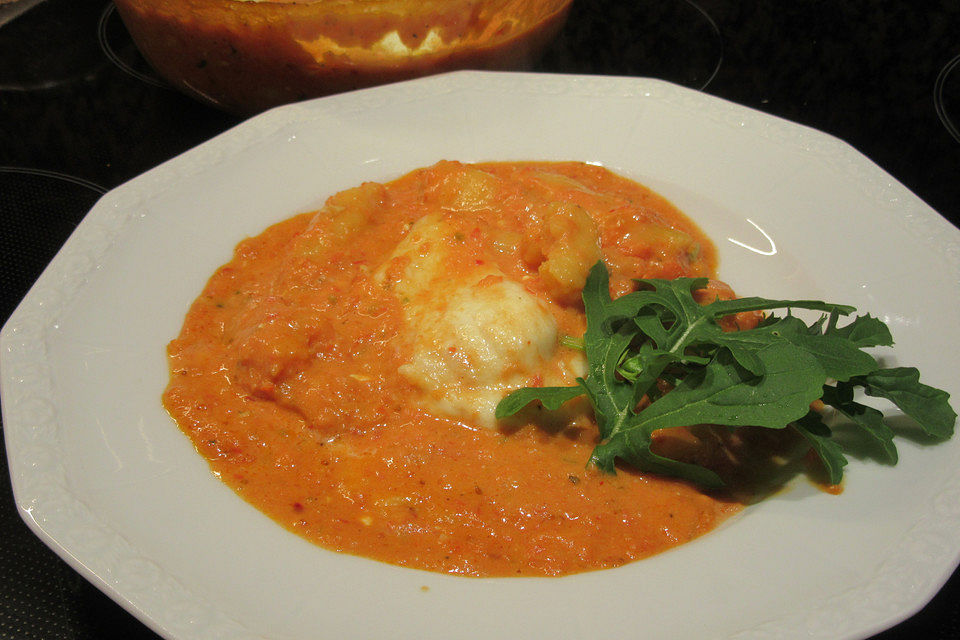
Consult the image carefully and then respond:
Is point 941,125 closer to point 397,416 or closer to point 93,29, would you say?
point 397,416

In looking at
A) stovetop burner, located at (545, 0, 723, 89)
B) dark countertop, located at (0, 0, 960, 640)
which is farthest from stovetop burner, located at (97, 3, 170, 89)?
stovetop burner, located at (545, 0, 723, 89)

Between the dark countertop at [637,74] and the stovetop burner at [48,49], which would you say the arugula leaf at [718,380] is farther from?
the stovetop burner at [48,49]

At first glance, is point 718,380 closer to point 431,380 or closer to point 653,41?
point 431,380

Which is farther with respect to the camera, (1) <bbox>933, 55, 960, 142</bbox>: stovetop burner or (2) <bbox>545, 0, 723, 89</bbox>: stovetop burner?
(2) <bbox>545, 0, 723, 89</bbox>: stovetop burner

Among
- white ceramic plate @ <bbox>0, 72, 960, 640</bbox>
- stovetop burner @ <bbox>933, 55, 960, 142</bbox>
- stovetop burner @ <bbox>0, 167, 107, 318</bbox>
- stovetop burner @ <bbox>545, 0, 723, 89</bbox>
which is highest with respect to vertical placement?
stovetop burner @ <bbox>933, 55, 960, 142</bbox>

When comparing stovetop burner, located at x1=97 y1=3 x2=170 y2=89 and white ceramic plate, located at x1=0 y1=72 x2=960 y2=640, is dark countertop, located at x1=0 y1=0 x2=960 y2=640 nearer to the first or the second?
stovetop burner, located at x1=97 y1=3 x2=170 y2=89

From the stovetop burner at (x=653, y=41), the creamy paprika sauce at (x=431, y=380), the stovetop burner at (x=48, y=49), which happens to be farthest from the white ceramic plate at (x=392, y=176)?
the stovetop burner at (x=48, y=49)

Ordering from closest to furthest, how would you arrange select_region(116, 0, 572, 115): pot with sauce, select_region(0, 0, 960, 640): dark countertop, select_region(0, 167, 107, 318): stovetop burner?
select_region(0, 167, 107, 318): stovetop burner
select_region(116, 0, 572, 115): pot with sauce
select_region(0, 0, 960, 640): dark countertop
